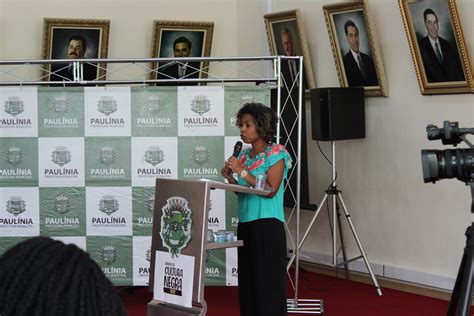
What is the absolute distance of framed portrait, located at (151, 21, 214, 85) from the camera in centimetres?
907

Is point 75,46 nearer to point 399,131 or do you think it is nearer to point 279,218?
point 399,131

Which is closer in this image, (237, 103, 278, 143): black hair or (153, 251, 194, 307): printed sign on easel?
(153, 251, 194, 307): printed sign on easel

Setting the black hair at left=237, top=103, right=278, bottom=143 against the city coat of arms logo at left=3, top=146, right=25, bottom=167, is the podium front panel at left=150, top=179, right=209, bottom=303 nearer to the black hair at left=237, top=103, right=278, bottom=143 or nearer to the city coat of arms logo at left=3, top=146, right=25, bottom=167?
the black hair at left=237, top=103, right=278, bottom=143

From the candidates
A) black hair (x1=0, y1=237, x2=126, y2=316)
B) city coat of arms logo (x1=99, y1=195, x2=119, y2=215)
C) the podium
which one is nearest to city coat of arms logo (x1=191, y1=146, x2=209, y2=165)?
city coat of arms logo (x1=99, y1=195, x2=119, y2=215)

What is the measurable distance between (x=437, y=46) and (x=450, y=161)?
8.35 feet

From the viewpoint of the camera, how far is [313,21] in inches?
330

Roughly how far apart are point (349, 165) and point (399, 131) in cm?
80

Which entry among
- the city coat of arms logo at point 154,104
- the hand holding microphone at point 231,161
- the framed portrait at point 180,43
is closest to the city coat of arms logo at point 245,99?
the city coat of arms logo at point 154,104

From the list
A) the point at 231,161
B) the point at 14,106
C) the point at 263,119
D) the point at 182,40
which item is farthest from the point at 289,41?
the point at 231,161

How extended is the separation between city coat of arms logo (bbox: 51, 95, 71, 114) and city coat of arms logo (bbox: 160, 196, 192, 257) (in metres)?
2.12

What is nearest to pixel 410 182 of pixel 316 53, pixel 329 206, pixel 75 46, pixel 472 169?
pixel 329 206

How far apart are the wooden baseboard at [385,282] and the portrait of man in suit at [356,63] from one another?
1704 millimetres

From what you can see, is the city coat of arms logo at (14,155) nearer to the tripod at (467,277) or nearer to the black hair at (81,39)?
the black hair at (81,39)

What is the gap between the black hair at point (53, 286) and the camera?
133cm
